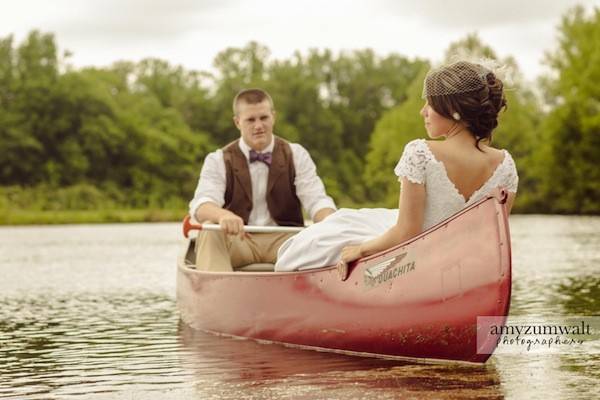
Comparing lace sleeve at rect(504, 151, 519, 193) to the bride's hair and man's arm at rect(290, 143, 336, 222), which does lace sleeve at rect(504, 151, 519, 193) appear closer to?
the bride's hair

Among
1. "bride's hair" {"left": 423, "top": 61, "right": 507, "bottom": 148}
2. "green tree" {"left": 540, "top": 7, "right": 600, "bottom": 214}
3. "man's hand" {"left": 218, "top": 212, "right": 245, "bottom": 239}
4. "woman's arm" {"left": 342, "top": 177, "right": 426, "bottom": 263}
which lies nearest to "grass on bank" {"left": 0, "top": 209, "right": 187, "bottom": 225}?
"green tree" {"left": 540, "top": 7, "right": 600, "bottom": 214}

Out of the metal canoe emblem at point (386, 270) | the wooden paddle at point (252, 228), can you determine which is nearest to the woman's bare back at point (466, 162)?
the metal canoe emblem at point (386, 270)

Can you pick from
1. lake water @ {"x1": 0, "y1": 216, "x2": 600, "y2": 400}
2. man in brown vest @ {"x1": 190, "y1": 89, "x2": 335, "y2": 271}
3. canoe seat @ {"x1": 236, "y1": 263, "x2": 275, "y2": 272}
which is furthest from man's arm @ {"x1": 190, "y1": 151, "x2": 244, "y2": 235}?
lake water @ {"x1": 0, "y1": 216, "x2": 600, "y2": 400}

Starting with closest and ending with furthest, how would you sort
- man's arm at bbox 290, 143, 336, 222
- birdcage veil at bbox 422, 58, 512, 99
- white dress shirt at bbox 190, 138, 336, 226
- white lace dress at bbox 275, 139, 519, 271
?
birdcage veil at bbox 422, 58, 512, 99
white lace dress at bbox 275, 139, 519, 271
white dress shirt at bbox 190, 138, 336, 226
man's arm at bbox 290, 143, 336, 222

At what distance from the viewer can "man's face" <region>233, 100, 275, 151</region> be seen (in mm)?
8078

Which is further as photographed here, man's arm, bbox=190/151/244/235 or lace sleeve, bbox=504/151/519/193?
man's arm, bbox=190/151/244/235

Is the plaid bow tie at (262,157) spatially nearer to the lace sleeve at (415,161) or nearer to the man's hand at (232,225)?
the man's hand at (232,225)

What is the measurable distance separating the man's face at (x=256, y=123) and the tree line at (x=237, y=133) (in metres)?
32.0

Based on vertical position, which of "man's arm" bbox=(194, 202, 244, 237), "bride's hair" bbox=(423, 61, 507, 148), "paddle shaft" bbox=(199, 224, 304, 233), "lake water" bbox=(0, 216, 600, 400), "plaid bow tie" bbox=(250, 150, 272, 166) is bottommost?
"lake water" bbox=(0, 216, 600, 400)

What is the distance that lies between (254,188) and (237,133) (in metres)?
60.0

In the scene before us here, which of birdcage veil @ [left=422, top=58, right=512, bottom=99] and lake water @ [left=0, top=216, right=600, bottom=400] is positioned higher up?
birdcage veil @ [left=422, top=58, right=512, bottom=99]

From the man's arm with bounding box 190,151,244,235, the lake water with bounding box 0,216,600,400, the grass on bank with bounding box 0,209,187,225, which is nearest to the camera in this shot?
the lake water with bounding box 0,216,600,400

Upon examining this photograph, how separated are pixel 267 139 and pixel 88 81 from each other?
51048 mm

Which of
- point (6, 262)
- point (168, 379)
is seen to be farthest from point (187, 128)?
point (168, 379)
